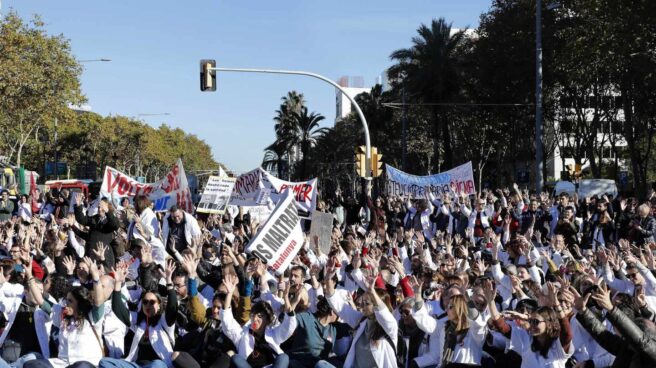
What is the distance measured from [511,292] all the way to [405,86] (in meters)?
37.0

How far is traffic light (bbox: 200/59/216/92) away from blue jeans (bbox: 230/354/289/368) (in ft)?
42.4

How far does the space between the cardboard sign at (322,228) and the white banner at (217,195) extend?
195 inches

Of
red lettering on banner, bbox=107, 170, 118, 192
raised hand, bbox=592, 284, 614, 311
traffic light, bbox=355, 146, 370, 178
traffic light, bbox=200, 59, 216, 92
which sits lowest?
raised hand, bbox=592, 284, 614, 311

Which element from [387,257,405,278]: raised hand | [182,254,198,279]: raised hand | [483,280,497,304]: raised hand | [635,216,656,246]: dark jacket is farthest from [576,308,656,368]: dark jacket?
[635,216,656,246]: dark jacket

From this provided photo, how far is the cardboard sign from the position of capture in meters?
11.7

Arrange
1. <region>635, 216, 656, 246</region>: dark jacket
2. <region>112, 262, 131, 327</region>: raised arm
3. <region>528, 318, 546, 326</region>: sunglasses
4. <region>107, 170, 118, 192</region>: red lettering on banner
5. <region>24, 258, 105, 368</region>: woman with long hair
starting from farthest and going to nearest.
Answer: <region>107, 170, 118, 192</region>: red lettering on banner → <region>635, 216, 656, 246</region>: dark jacket → <region>112, 262, 131, 327</region>: raised arm → <region>24, 258, 105, 368</region>: woman with long hair → <region>528, 318, 546, 326</region>: sunglasses

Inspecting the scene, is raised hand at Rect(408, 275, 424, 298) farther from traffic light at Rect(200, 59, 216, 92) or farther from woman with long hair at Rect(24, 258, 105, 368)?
traffic light at Rect(200, 59, 216, 92)

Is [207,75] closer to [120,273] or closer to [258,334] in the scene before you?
[120,273]

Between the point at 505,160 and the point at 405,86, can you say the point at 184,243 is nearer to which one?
the point at 405,86

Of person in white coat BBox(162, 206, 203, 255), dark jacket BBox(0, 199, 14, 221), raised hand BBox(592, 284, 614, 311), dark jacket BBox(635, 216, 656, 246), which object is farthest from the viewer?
dark jacket BBox(0, 199, 14, 221)

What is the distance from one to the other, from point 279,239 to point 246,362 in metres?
1.65

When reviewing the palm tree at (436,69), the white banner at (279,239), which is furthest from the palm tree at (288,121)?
the white banner at (279,239)

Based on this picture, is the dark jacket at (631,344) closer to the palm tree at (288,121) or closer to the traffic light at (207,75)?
the traffic light at (207,75)

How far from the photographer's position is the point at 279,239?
898 cm
